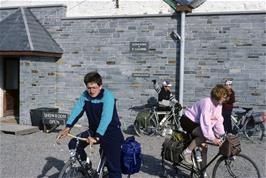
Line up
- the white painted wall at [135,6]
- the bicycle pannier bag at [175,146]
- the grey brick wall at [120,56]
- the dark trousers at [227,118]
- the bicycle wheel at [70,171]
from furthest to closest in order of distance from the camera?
the white painted wall at [135,6] → the grey brick wall at [120,56] → the dark trousers at [227,118] → the bicycle pannier bag at [175,146] → the bicycle wheel at [70,171]

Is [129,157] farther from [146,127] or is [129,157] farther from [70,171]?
[146,127]

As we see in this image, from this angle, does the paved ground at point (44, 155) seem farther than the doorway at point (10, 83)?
No

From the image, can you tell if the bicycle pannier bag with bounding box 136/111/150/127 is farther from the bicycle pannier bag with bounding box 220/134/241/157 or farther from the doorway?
the bicycle pannier bag with bounding box 220/134/241/157

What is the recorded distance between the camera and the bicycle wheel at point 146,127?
10625mm

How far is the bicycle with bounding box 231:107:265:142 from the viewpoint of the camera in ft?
33.5

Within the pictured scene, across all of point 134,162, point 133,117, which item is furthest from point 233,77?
point 134,162

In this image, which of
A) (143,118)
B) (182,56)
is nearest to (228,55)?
(182,56)

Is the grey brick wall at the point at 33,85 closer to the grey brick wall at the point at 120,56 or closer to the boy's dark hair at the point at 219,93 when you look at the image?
the grey brick wall at the point at 120,56

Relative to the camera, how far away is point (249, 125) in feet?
34.0

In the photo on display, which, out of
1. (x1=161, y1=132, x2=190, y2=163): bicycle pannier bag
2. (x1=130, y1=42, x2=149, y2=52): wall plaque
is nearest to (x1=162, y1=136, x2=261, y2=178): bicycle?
(x1=161, y1=132, x2=190, y2=163): bicycle pannier bag

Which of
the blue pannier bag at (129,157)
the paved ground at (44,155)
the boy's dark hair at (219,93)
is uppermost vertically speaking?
the boy's dark hair at (219,93)

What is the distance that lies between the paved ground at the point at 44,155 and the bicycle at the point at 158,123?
0.93ft

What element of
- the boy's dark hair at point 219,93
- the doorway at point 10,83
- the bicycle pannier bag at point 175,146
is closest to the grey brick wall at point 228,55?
the bicycle pannier bag at point 175,146

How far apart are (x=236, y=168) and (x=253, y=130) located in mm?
5065
